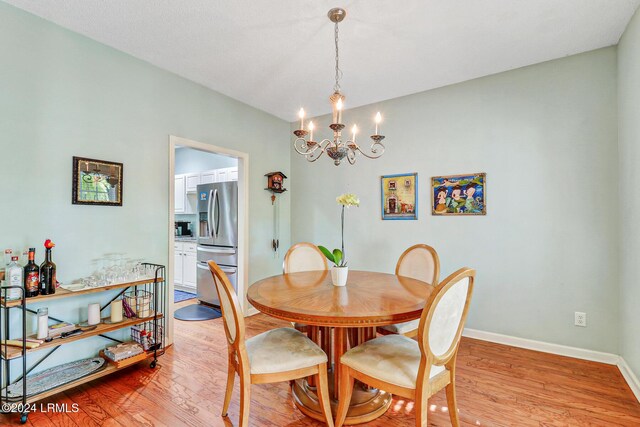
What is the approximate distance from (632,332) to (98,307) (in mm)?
4066

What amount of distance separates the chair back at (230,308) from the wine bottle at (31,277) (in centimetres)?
130

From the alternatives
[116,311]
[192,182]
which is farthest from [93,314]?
[192,182]

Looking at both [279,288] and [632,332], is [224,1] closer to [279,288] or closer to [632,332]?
[279,288]

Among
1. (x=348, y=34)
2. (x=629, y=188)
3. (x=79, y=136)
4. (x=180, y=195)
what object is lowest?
(x=629, y=188)

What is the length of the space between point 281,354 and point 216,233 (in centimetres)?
289

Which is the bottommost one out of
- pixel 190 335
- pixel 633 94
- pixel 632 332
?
pixel 190 335

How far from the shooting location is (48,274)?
6.70ft

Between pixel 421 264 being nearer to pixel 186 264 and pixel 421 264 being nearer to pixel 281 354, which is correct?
pixel 281 354

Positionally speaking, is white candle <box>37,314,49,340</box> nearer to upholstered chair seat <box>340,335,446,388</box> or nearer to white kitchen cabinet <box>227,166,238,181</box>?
upholstered chair seat <box>340,335,446,388</box>

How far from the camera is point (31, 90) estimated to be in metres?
2.18

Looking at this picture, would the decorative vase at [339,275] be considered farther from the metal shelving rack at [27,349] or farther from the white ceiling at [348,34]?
the white ceiling at [348,34]

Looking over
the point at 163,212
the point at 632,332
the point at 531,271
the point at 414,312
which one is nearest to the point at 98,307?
the point at 163,212

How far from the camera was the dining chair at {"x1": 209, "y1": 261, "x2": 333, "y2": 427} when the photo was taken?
5.22 ft

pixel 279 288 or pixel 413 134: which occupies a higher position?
pixel 413 134
